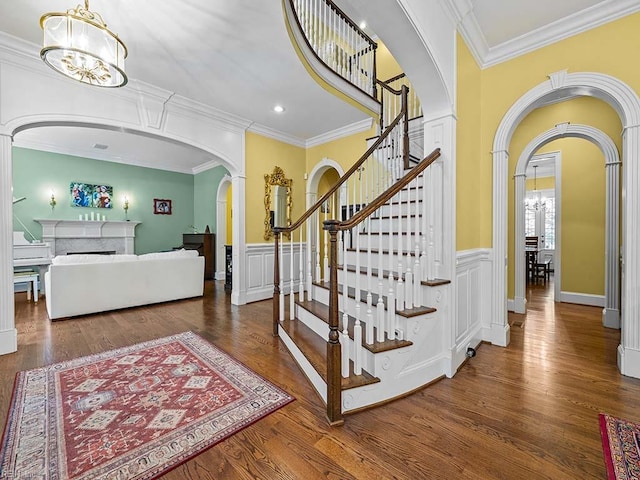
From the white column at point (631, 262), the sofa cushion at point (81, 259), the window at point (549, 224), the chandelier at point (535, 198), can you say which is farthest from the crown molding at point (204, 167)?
the window at point (549, 224)

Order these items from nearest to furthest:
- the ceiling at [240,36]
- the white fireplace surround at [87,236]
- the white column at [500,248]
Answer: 1. the ceiling at [240,36]
2. the white column at [500,248]
3. the white fireplace surround at [87,236]

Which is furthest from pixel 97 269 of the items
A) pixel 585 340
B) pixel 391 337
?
pixel 585 340

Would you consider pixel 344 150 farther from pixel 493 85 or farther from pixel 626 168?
pixel 626 168

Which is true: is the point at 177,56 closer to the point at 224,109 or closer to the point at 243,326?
the point at 224,109

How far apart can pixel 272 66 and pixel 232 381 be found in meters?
3.32

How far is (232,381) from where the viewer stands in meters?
2.21

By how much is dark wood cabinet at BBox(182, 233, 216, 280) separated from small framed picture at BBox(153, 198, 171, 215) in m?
1.09

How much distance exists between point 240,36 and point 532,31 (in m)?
2.82

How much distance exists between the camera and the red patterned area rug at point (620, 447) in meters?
1.33

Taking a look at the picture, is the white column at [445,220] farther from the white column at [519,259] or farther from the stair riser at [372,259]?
the white column at [519,259]

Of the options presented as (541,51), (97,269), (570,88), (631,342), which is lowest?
(631,342)

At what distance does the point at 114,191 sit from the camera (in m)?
7.21

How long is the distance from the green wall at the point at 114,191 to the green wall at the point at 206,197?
0.44 ft

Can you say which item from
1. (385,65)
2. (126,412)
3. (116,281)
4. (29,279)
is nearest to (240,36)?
(385,65)
